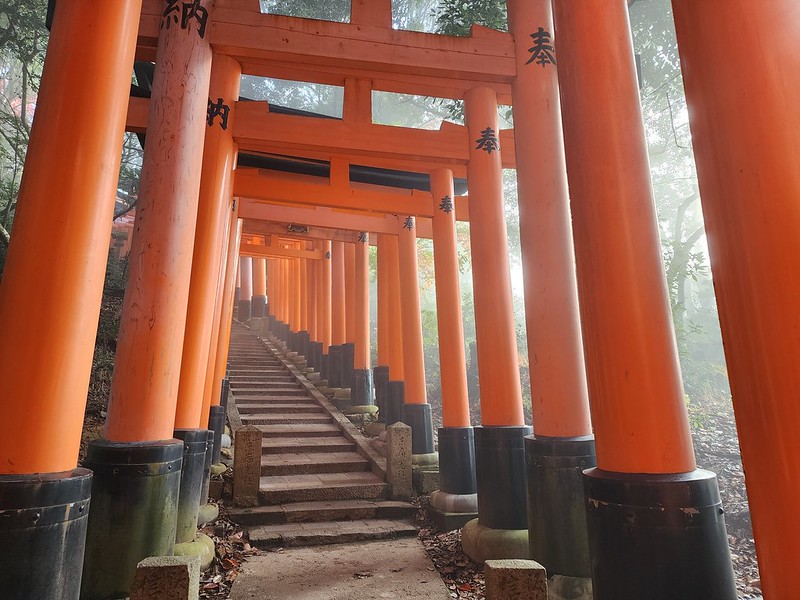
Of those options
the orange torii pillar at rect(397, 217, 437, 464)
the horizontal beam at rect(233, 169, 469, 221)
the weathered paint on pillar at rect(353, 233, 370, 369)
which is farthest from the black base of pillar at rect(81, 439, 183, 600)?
the weathered paint on pillar at rect(353, 233, 370, 369)

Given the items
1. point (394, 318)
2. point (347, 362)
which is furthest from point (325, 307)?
point (394, 318)

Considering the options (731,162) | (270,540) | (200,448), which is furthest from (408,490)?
(731,162)

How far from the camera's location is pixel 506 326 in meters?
5.33

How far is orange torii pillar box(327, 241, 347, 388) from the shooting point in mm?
12727

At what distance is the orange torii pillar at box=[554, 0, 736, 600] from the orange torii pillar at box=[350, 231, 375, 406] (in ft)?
28.7

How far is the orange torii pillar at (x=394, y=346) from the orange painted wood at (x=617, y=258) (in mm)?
6646

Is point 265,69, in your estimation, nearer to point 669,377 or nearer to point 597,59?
point 597,59

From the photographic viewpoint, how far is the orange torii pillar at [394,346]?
9.79 metres

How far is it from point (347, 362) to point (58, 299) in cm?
999

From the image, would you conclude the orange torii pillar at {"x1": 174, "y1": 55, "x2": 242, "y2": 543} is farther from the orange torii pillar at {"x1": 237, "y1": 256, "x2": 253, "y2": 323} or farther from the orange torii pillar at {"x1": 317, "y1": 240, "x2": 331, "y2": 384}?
the orange torii pillar at {"x1": 237, "y1": 256, "x2": 253, "y2": 323}

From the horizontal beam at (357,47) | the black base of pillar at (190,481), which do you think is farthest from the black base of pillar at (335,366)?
the horizontal beam at (357,47)

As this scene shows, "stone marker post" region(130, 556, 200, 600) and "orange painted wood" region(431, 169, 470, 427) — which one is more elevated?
"orange painted wood" region(431, 169, 470, 427)

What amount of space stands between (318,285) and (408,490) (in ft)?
30.9

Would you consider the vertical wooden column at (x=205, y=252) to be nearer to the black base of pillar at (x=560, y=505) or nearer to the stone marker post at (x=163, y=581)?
the stone marker post at (x=163, y=581)
